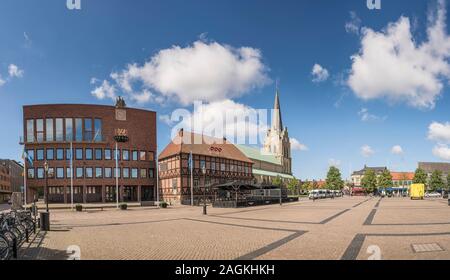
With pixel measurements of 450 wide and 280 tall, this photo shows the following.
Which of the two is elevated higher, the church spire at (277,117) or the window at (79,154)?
the church spire at (277,117)

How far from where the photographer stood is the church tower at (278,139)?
123 metres

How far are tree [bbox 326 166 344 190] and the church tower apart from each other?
22.9 m

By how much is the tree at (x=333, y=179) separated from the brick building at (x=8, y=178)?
88527 mm

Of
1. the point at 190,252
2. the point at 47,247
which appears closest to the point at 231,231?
the point at 190,252

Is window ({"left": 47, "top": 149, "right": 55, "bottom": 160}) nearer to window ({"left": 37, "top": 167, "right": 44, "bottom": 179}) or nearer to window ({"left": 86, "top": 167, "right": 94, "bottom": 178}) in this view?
window ({"left": 37, "top": 167, "right": 44, "bottom": 179})

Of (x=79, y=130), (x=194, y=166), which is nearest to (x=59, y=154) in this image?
(x=79, y=130)

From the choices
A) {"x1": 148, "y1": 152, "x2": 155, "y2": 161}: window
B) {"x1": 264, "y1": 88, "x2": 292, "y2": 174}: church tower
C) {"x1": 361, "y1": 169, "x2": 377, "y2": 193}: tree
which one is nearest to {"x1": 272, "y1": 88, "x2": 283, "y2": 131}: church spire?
{"x1": 264, "y1": 88, "x2": 292, "y2": 174}: church tower

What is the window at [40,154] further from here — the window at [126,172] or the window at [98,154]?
the window at [126,172]

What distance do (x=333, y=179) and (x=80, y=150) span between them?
72.1m

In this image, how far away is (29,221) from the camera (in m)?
16.5

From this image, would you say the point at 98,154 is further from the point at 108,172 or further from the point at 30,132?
the point at 30,132

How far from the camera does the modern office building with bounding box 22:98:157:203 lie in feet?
178

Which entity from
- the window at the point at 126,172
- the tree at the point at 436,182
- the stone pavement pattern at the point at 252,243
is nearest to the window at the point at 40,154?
the window at the point at 126,172
